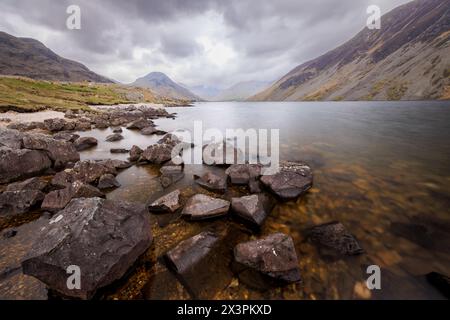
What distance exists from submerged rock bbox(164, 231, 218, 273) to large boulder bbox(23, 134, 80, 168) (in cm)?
1339

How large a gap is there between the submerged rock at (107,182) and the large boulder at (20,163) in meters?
5.50

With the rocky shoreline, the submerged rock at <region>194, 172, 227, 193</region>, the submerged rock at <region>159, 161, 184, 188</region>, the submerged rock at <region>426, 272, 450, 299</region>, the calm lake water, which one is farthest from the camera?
the submerged rock at <region>159, 161, 184, 188</region>

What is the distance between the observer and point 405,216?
8.93 m

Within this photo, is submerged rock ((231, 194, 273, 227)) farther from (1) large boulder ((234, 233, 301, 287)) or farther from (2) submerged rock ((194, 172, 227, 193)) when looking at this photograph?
(2) submerged rock ((194, 172, 227, 193))

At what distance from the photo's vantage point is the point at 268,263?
596 centimetres

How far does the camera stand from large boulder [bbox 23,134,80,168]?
14148 millimetres

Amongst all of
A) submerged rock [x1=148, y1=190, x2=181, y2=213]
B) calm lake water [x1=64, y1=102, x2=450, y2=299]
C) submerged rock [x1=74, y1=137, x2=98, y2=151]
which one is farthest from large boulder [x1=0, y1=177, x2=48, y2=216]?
submerged rock [x1=74, y1=137, x2=98, y2=151]

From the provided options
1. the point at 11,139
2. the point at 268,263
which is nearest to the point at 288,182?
the point at 268,263

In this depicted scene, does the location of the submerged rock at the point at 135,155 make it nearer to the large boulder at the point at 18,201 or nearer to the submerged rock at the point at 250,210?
the large boulder at the point at 18,201

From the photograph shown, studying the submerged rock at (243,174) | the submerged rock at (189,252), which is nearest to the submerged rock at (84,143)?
the submerged rock at (243,174)
